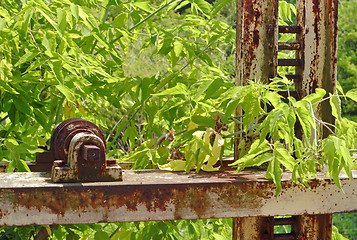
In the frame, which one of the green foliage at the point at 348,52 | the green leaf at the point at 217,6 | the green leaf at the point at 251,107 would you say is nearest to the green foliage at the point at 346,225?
the green foliage at the point at 348,52

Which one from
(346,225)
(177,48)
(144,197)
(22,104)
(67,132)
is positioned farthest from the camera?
(346,225)

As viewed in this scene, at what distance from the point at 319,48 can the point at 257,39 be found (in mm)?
272

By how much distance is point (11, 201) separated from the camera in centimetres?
170

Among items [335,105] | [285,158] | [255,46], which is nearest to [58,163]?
[285,158]

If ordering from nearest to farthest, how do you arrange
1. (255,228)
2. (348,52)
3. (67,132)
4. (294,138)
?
(294,138) < (67,132) < (255,228) < (348,52)

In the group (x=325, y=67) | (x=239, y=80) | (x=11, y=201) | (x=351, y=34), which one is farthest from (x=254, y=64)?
(x=351, y=34)

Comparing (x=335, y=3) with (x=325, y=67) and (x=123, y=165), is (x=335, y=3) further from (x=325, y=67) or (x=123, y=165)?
(x=123, y=165)

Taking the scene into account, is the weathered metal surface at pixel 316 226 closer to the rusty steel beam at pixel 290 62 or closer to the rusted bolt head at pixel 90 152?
the rusty steel beam at pixel 290 62

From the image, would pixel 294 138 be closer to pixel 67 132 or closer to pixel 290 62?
pixel 290 62

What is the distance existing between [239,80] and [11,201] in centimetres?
101

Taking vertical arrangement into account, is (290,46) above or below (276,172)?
above

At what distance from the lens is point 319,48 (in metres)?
2.24

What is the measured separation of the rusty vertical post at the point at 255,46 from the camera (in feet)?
7.07

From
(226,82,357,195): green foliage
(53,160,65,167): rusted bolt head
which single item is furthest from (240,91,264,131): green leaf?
(53,160,65,167): rusted bolt head
